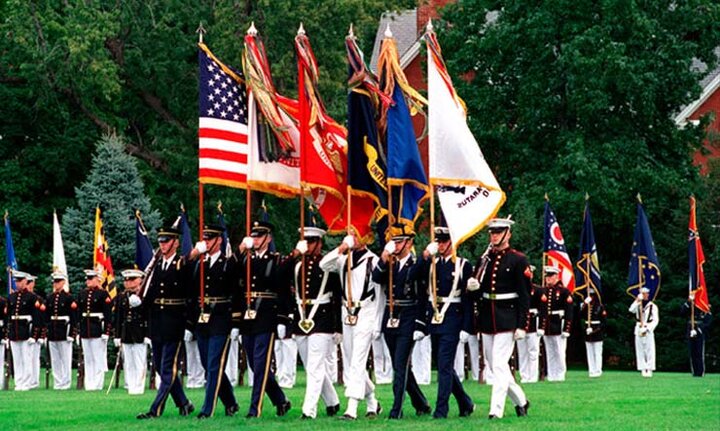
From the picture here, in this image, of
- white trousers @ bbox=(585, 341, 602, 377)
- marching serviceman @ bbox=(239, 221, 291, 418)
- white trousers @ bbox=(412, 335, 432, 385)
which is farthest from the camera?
white trousers @ bbox=(585, 341, 602, 377)

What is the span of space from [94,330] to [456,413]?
11250mm

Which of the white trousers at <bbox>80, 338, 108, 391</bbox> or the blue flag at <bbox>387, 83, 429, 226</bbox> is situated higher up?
the blue flag at <bbox>387, 83, 429, 226</bbox>

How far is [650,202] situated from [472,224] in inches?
976

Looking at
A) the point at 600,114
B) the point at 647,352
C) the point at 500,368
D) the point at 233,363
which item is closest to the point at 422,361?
the point at 233,363

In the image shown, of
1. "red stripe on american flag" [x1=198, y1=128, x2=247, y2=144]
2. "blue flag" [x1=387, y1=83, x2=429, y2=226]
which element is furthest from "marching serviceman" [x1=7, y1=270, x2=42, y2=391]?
"blue flag" [x1=387, y1=83, x2=429, y2=226]

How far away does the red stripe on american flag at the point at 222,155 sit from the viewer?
19031mm

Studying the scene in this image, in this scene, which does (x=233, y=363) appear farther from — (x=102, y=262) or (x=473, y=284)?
(x=473, y=284)

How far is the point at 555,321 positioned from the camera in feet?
97.8

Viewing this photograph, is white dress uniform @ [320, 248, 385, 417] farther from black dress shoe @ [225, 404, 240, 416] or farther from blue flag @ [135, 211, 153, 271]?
blue flag @ [135, 211, 153, 271]

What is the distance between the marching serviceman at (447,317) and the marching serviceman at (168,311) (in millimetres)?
2934

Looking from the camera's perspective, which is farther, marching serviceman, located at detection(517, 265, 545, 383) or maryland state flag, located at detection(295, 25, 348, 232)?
marching serviceman, located at detection(517, 265, 545, 383)

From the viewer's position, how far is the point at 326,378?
18078 millimetres

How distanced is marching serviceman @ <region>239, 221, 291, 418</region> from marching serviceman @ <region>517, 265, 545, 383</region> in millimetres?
10515

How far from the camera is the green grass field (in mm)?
16766
